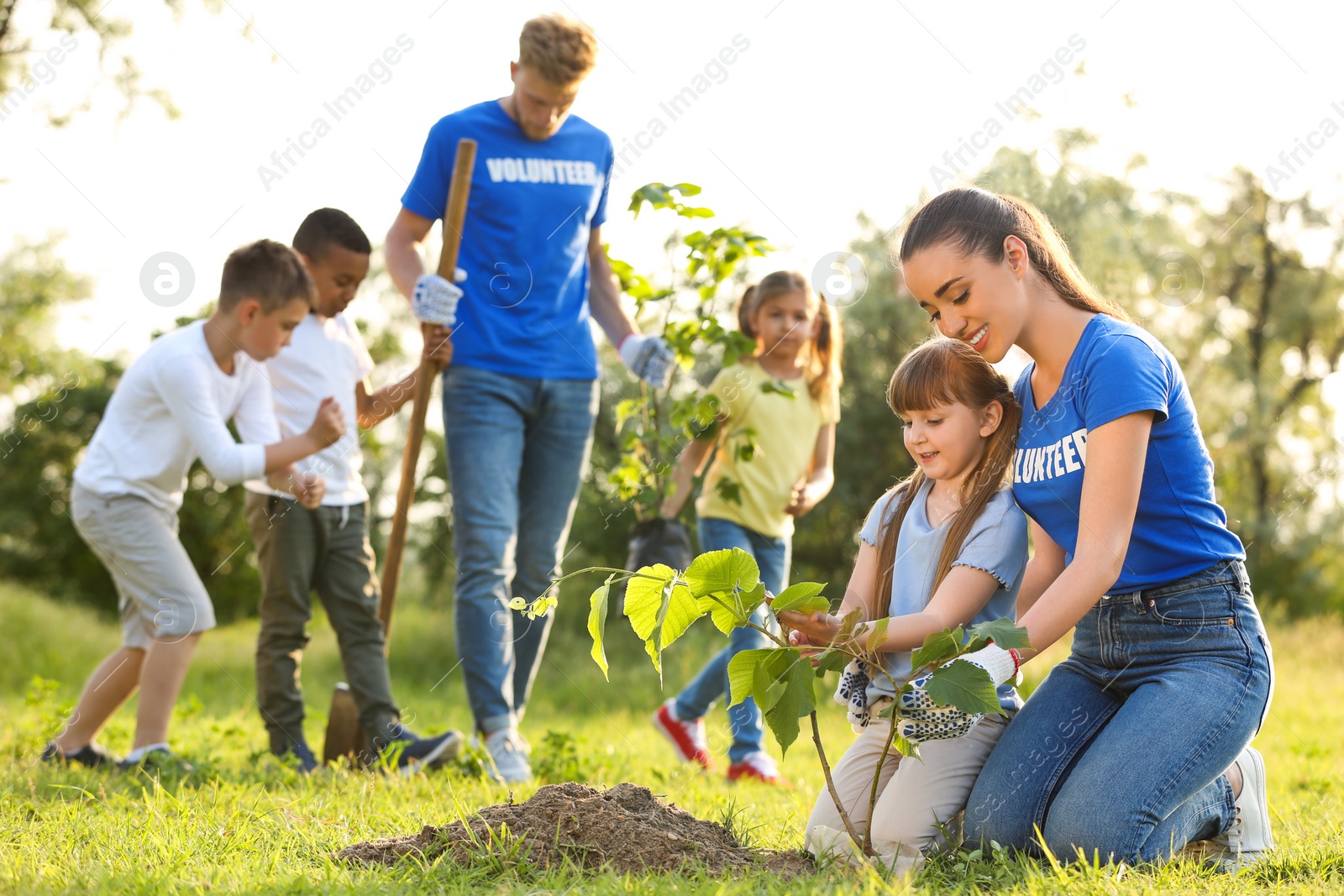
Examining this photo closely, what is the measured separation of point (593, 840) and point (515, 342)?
1.95 meters

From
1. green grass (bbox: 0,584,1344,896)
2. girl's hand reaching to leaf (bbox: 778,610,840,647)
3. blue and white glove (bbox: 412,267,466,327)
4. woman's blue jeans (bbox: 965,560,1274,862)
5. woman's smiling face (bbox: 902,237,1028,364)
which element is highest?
woman's smiling face (bbox: 902,237,1028,364)

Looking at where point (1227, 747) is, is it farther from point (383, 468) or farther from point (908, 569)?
point (383, 468)

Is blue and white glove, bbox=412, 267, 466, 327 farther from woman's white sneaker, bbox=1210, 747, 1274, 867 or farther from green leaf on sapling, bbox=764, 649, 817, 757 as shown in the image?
woman's white sneaker, bbox=1210, 747, 1274, 867

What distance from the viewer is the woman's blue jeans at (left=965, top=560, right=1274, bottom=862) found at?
2.34 m

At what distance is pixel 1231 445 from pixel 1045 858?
38.1 feet

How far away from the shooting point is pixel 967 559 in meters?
2.44

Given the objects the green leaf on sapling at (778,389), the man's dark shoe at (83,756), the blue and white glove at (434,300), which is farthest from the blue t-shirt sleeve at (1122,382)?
the man's dark shoe at (83,756)

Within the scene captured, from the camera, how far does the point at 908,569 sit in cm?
259

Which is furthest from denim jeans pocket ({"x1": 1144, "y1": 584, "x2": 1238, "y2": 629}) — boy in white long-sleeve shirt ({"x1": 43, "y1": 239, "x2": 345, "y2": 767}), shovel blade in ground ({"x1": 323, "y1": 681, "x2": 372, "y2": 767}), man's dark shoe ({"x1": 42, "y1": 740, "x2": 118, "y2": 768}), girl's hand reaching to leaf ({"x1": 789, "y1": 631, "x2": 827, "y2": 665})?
man's dark shoe ({"x1": 42, "y1": 740, "x2": 118, "y2": 768})

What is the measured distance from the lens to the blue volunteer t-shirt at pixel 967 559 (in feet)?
8.07

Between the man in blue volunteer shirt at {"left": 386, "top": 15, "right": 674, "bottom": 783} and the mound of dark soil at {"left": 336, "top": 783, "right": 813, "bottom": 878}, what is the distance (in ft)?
3.91

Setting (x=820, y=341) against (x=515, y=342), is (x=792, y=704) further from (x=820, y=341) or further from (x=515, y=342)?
(x=820, y=341)

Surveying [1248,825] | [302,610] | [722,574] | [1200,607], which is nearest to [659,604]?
[722,574]

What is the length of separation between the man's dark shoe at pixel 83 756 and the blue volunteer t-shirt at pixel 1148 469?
3.07 m
